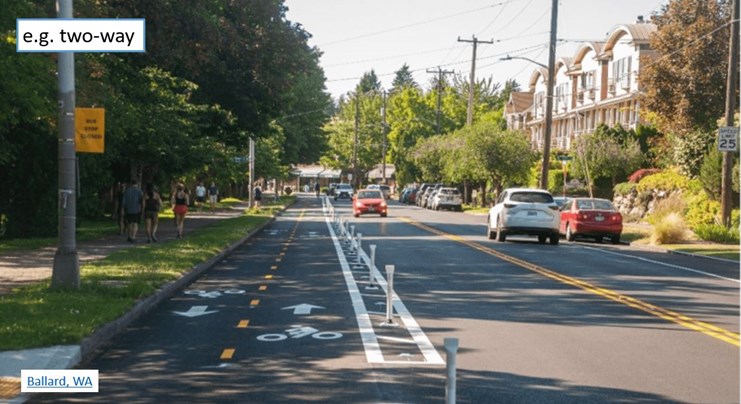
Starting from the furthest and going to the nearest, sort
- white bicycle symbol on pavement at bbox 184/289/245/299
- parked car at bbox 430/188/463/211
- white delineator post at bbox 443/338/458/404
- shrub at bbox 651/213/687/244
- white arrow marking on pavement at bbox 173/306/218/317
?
parked car at bbox 430/188/463/211
shrub at bbox 651/213/687/244
white bicycle symbol on pavement at bbox 184/289/245/299
white arrow marking on pavement at bbox 173/306/218/317
white delineator post at bbox 443/338/458/404

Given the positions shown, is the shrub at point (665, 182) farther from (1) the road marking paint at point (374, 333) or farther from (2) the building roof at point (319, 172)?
(2) the building roof at point (319, 172)

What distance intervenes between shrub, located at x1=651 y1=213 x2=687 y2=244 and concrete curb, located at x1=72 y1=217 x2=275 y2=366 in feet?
53.6

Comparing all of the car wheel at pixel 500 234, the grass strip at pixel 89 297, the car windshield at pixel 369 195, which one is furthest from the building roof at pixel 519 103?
the grass strip at pixel 89 297

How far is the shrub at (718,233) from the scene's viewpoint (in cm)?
3027

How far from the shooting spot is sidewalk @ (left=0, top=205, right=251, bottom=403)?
27.6ft

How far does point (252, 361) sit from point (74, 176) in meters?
A: 6.23

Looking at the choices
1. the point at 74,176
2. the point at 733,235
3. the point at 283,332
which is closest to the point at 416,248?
the point at 733,235

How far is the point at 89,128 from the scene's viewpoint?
14.6 m

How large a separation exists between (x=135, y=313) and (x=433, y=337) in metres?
4.21

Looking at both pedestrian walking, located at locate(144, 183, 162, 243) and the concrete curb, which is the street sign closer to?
the concrete curb

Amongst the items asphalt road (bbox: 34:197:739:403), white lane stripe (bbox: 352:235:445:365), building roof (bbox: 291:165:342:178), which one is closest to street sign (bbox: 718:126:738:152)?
asphalt road (bbox: 34:197:739:403)

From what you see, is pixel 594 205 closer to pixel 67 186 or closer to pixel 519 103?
pixel 67 186

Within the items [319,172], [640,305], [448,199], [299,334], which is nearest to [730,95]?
[640,305]

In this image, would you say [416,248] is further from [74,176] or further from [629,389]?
[629,389]
